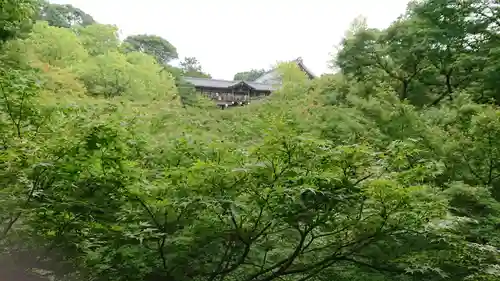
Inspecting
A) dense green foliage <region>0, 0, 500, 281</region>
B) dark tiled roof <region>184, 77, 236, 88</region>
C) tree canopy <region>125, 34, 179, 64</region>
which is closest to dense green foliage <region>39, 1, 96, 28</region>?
tree canopy <region>125, 34, 179, 64</region>

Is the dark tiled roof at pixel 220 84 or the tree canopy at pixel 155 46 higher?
the tree canopy at pixel 155 46

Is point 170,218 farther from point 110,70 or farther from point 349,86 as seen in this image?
point 110,70

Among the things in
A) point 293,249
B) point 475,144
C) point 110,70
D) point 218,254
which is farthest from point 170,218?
point 110,70

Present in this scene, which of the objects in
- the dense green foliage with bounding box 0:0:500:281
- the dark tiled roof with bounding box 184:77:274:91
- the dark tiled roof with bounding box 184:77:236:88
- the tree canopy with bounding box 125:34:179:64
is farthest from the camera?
the tree canopy with bounding box 125:34:179:64

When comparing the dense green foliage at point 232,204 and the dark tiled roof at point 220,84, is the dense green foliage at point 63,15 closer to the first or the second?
the dark tiled roof at point 220,84

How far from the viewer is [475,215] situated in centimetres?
535

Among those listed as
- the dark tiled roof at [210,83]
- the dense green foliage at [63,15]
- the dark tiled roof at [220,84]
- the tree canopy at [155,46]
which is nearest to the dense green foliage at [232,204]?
the dense green foliage at [63,15]

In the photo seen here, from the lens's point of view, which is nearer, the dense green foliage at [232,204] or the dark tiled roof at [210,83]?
the dense green foliage at [232,204]

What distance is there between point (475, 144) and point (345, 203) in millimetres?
3260

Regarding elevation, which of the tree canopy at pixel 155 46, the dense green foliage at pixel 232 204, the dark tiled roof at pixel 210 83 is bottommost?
the dense green foliage at pixel 232 204

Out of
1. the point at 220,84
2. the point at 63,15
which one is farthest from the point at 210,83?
the point at 63,15

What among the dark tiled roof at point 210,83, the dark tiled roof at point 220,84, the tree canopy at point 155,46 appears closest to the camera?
the dark tiled roof at point 220,84

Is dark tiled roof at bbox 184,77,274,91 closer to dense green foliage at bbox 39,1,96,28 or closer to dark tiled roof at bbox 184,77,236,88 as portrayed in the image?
dark tiled roof at bbox 184,77,236,88

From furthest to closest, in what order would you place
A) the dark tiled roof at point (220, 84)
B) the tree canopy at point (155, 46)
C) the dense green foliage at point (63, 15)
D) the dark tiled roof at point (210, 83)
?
the tree canopy at point (155, 46), the dark tiled roof at point (210, 83), the dark tiled roof at point (220, 84), the dense green foliage at point (63, 15)
